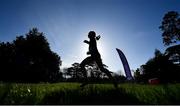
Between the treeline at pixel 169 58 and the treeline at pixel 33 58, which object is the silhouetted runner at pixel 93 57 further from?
the treeline at pixel 33 58

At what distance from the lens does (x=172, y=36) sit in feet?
180

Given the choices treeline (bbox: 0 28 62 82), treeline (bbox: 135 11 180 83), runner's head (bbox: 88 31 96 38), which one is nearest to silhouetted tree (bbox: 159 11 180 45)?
treeline (bbox: 135 11 180 83)

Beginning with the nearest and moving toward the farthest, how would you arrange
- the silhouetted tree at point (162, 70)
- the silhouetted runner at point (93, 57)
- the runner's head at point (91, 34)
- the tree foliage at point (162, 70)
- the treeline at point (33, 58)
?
the silhouetted runner at point (93, 57), the runner's head at point (91, 34), the treeline at point (33, 58), the tree foliage at point (162, 70), the silhouetted tree at point (162, 70)

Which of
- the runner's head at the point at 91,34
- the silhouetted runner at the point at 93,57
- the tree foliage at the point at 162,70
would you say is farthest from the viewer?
the tree foliage at the point at 162,70

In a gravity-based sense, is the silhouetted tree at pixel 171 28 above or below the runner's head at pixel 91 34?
above

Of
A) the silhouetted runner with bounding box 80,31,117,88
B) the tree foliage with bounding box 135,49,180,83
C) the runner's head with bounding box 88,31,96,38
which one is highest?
the tree foliage with bounding box 135,49,180,83

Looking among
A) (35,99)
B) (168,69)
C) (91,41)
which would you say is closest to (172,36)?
(168,69)

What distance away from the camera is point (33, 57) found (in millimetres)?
63094

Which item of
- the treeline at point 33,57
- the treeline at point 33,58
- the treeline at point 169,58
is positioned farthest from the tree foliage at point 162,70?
the treeline at point 33,57

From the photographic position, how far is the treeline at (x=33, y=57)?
5375 centimetres

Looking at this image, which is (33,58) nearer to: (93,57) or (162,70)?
(162,70)

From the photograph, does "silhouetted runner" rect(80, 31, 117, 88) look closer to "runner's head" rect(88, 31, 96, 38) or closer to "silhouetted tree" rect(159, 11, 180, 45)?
"runner's head" rect(88, 31, 96, 38)

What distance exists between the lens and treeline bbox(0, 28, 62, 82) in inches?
2116

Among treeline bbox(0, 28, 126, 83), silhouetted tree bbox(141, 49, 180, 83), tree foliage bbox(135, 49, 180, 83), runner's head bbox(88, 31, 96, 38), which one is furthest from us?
silhouetted tree bbox(141, 49, 180, 83)
